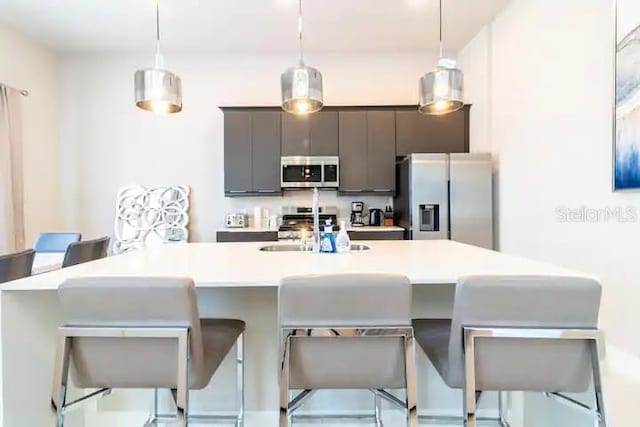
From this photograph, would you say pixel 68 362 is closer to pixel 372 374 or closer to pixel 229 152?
pixel 372 374

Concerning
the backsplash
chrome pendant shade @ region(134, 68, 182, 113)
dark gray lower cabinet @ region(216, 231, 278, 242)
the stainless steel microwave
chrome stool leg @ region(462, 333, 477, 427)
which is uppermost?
chrome pendant shade @ region(134, 68, 182, 113)

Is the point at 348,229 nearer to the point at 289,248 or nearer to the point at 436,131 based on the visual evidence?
the point at 436,131

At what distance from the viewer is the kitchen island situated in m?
1.40

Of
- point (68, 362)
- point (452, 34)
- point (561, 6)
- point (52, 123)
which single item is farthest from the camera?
point (52, 123)

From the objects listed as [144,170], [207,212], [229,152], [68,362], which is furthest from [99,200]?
[68,362]

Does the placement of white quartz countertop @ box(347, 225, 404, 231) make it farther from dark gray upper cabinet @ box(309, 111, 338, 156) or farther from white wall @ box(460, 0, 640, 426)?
white wall @ box(460, 0, 640, 426)

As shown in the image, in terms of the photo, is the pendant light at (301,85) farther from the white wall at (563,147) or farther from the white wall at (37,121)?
the white wall at (37,121)

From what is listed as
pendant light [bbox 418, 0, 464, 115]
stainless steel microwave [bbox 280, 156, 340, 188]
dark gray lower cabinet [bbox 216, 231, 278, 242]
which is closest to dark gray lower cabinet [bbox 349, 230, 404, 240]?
stainless steel microwave [bbox 280, 156, 340, 188]

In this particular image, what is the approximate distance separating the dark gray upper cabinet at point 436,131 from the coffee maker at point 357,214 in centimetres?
85

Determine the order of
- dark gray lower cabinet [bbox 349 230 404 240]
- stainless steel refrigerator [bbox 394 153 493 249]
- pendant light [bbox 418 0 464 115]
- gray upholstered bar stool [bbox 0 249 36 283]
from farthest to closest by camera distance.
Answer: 1. dark gray lower cabinet [bbox 349 230 404 240]
2. stainless steel refrigerator [bbox 394 153 493 249]
3. pendant light [bbox 418 0 464 115]
4. gray upholstered bar stool [bbox 0 249 36 283]

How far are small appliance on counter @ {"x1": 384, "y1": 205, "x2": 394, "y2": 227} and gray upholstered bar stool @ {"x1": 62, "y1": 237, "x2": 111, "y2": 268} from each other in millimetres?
2815

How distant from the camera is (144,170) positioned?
14.9 ft

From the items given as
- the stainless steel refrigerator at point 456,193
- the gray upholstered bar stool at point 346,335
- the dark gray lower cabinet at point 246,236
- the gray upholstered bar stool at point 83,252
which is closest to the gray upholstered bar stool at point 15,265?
the gray upholstered bar stool at point 83,252

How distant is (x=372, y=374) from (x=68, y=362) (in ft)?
3.20
